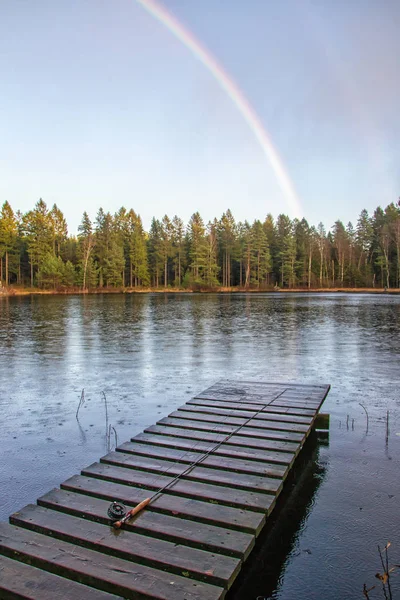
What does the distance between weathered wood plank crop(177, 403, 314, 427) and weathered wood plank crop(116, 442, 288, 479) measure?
1.74 metres

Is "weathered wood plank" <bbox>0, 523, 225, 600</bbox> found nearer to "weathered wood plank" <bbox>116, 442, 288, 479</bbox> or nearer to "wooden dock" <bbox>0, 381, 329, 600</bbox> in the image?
"wooden dock" <bbox>0, 381, 329, 600</bbox>

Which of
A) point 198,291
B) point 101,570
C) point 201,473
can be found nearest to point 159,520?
point 101,570

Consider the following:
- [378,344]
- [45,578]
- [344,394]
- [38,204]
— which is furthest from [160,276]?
[45,578]

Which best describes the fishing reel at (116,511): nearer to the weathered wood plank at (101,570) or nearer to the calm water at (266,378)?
the weathered wood plank at (101,570)

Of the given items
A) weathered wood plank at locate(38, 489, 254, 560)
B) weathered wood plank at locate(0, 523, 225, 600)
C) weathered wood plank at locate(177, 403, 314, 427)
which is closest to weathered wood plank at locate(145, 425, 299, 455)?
weathered wood plank at locate(177, 403, 314, 427)

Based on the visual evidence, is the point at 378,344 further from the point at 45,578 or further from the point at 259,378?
the point at 45,578

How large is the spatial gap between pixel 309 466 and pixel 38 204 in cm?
10043

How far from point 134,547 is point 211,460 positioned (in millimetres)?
2094

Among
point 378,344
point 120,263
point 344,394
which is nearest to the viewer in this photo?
point 344,394

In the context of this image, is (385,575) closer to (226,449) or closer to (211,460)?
(211,460)

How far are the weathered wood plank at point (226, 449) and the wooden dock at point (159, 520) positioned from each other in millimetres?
14

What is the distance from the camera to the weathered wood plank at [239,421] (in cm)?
730

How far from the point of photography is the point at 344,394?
36.6ft

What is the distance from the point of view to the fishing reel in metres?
4.39
